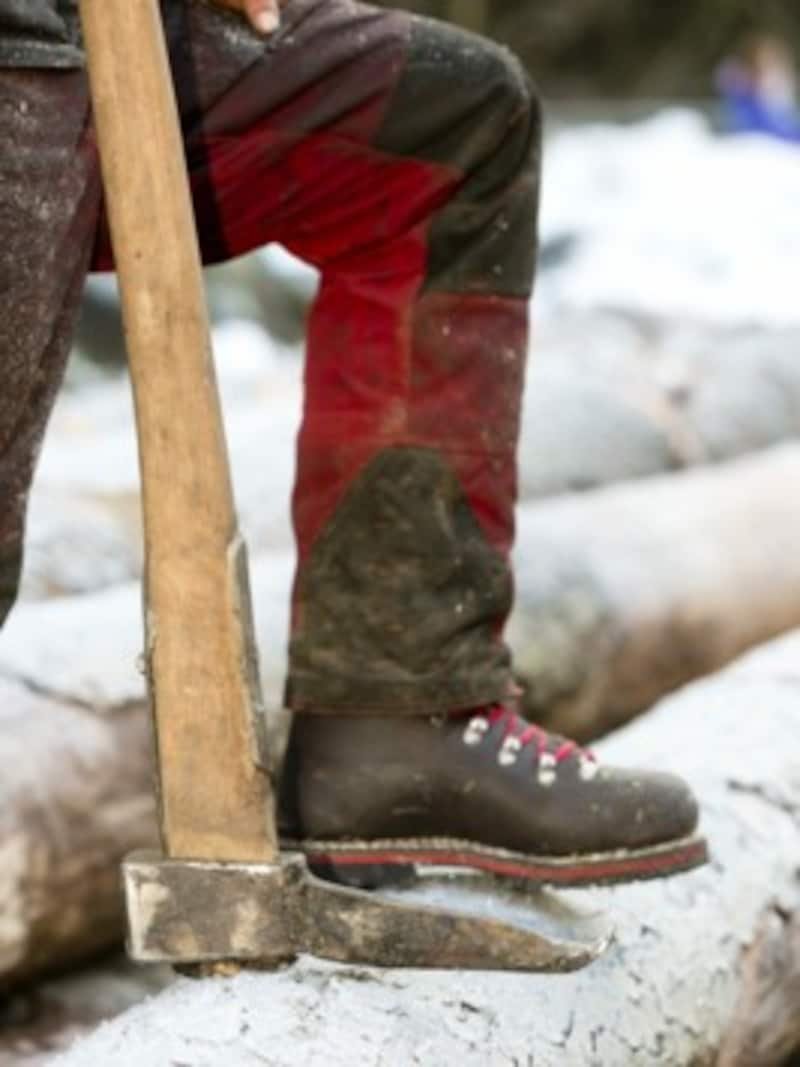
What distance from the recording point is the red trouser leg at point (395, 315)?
7.32 ft

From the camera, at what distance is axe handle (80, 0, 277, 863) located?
2010mm

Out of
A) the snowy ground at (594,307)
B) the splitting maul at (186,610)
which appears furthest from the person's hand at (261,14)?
the snowy ground at (594,307)

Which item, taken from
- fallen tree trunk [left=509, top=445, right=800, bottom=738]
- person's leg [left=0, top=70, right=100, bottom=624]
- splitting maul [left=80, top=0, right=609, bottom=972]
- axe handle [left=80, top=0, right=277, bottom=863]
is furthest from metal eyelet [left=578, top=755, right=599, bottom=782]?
fallen tree trunk [left=509, top=445, right=800, bottom=738]

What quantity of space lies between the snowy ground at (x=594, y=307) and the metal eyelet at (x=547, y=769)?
1015mm

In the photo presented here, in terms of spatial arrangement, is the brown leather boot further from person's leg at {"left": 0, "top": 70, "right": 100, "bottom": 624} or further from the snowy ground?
the snowy ground

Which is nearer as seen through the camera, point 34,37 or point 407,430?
point 34,37

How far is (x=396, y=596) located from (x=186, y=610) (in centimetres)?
32

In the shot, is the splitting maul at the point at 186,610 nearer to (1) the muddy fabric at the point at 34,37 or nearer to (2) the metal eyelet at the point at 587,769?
(1) the muddy fabric at the point at 34,37

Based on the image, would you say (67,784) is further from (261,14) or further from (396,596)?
(261,14)

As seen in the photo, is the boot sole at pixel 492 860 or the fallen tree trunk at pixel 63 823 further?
the fallen tree trunk at pixel 63 823

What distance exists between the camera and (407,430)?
2316mm

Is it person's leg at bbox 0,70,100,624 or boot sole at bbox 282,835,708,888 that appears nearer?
person's leg at bbox 0,70,100,624

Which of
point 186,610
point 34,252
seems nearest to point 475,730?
point 186,610

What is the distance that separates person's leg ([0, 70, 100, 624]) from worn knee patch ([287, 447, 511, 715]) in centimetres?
36
